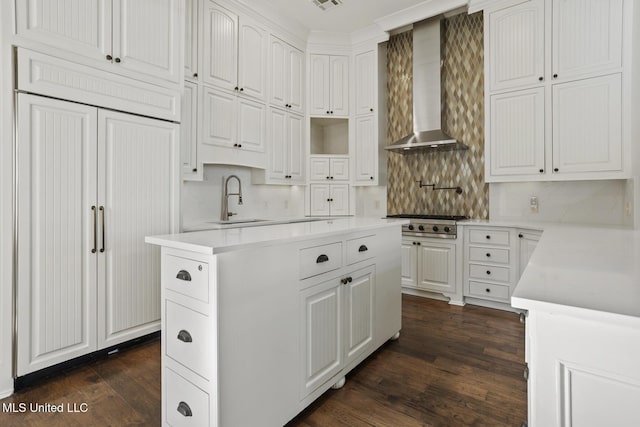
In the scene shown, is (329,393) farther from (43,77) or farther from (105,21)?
(105,21)

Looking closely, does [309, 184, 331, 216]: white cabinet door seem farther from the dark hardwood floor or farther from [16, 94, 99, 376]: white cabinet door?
[16, 94, 99, 376]: white cabinet door

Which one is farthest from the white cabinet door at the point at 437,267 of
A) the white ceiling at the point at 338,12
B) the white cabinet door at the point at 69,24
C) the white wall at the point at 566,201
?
the white cabinet door at the point at 69,24

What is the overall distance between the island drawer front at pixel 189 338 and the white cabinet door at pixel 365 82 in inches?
146

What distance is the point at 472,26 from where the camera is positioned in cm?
384

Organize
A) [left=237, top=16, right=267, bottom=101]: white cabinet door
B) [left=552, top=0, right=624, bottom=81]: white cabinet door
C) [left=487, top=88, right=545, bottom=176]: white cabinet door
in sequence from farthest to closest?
[left=237, top=16, right=267, bottom=101]: white cabinet door < [left=487, top=88, right=545, bottom=176]: white cabinet door < [left=552, top=0, right=624, bottom=81]: white cabinet door

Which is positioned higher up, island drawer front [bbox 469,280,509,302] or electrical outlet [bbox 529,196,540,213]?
electrical outlet [bbox 529,196,540,213]

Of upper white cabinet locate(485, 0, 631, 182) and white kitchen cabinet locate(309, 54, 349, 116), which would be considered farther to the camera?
white kitchen cabinet locate(309, 54, 349, 116)

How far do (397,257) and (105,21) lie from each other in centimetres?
262

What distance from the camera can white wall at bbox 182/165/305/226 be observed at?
3.36 meters

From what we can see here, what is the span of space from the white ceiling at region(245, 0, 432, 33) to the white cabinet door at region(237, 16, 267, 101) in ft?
0.87

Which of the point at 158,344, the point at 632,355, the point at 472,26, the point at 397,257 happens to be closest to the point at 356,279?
the point at 397,257

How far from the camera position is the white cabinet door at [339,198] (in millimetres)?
4496

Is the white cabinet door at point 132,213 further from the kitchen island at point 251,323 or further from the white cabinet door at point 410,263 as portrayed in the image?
the white cabinet door at point 410,263

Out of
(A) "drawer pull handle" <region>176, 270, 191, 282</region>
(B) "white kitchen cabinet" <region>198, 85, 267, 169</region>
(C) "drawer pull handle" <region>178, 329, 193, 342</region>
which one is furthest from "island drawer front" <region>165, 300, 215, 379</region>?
(B) "white kitchen cabinet" <region>198, 85, 267, 169</region>
